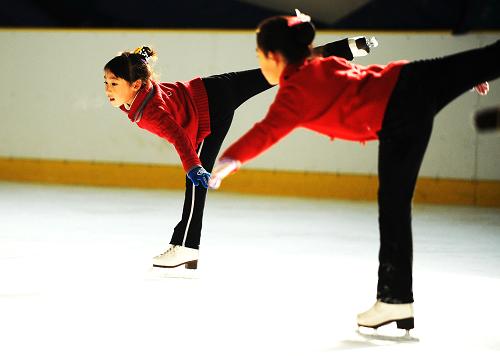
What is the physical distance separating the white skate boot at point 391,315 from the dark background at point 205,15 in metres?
4.78

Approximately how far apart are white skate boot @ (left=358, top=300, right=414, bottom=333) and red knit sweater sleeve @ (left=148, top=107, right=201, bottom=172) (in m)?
0.82

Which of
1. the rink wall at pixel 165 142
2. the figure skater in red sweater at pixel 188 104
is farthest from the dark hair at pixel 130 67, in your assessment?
the rink wall at pixel 165 142

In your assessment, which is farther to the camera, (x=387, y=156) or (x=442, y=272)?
(x=442, y=272)

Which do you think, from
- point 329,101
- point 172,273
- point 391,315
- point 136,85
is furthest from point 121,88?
point 391,315

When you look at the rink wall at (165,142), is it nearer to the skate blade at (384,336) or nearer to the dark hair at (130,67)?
the dark hair at (130,67)

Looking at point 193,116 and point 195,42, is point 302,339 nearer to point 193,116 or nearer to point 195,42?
point 193,116

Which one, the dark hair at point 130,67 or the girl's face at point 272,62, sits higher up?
the dark hair at point 130,67

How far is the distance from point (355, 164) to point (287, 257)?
3.09m

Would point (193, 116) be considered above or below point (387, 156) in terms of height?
above

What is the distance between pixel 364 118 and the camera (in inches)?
91.5

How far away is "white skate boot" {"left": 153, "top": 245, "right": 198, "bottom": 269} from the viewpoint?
337 cm

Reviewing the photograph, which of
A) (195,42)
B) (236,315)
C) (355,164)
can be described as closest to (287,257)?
(236,315)

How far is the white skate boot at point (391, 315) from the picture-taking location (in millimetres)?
2422

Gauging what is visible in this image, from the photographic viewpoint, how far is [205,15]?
761 centimetres
